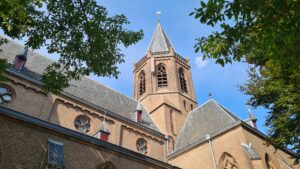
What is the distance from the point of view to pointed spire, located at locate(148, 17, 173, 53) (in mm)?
28228

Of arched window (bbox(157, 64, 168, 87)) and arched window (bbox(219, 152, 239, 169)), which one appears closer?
arched window (bbox(219, 152, 239, 169))

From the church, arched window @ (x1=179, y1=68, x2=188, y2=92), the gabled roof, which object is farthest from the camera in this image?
arched window @ (x1=179, y1=68, x2=188, y2=92)

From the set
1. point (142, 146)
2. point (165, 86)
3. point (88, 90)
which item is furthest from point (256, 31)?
point (165, 86)

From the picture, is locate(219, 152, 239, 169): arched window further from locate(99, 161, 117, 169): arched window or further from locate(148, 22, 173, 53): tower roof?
locate(148, 22, 173, 53): tower roof

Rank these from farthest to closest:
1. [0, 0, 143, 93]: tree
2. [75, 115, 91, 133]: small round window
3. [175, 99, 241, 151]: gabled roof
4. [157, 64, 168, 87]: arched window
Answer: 1. [157, 64, 168, 87]: arched window
2. [175, 99, 241, 151]: gabled roof
3. [75, 115, 91, 133]: small round window
4. [0, 0, 143, 93]: tree

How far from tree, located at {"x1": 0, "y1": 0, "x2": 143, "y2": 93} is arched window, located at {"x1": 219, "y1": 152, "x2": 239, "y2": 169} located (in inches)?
386

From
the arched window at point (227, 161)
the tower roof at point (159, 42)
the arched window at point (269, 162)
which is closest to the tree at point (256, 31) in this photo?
the arched window at point (227, 161)

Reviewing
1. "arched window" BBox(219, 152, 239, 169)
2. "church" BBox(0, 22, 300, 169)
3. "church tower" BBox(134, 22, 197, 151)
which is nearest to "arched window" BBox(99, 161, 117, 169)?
"church" BBox(0, 22, 300, 169)

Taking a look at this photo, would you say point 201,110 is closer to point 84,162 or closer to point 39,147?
point 84,162

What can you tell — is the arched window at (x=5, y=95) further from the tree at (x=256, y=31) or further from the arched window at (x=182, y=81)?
the arched window at (x=182, y=81)

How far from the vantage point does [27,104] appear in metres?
13.5

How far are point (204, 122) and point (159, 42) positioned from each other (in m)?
13.4

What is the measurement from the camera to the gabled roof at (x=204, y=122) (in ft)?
55.9

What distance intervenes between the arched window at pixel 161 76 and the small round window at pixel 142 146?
7.90 m
